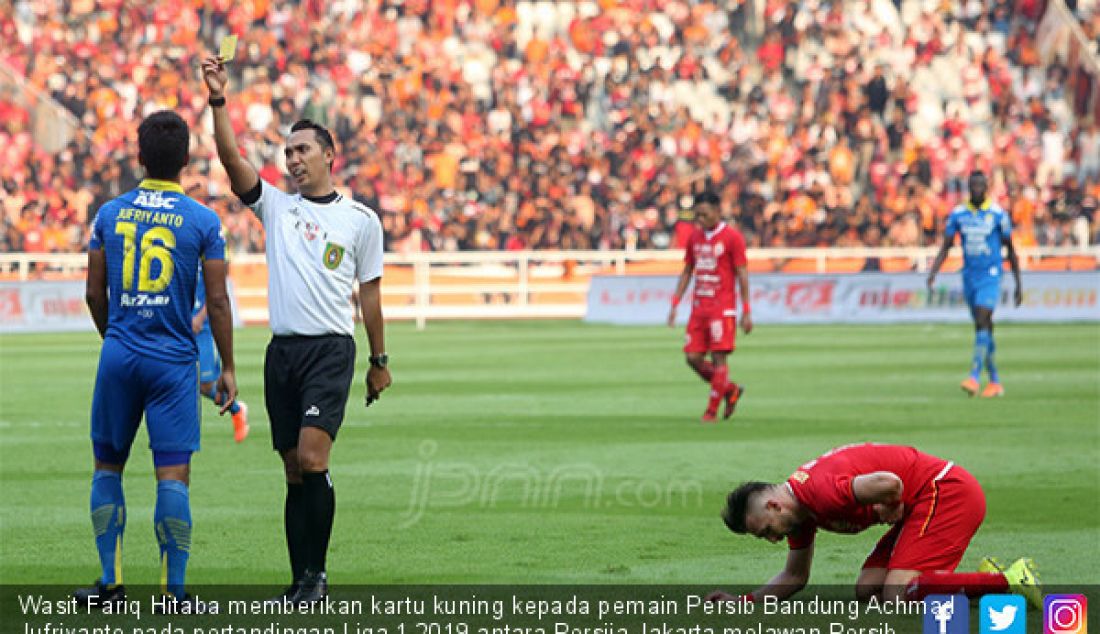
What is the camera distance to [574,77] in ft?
144

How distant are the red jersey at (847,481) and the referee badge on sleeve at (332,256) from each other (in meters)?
2.17

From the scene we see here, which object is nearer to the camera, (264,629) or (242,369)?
(264,629)

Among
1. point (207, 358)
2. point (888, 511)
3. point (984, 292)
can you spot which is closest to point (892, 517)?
point (888, 511)

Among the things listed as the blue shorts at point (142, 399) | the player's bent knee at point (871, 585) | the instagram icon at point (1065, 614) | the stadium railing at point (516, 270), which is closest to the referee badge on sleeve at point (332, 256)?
the blue shorts at point (142, 399)

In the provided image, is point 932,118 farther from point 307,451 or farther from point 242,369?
point 307,451

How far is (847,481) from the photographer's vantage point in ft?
24.4

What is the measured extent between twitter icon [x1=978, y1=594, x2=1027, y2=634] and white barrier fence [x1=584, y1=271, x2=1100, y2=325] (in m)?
27.4

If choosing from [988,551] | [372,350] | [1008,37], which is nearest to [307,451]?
[372,350]

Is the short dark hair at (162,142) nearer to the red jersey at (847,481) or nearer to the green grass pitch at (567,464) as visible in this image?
the green grass pitch at (567,464)

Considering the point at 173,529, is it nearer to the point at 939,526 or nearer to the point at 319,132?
the point at 319,132

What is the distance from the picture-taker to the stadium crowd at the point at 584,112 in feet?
134

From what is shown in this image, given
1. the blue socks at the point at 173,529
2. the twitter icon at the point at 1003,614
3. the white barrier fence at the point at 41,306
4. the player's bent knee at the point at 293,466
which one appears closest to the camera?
the twitter icon at the point at 1003,614

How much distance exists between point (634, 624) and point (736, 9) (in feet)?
129

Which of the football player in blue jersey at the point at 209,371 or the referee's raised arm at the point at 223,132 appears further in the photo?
the football player in blue jersey at the point at 209,371
